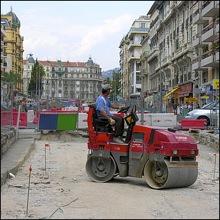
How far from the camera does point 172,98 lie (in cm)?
5819

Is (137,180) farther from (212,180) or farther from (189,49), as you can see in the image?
(189,49)

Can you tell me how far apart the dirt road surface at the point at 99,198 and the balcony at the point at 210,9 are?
35.2 meters

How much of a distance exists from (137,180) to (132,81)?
121 metres

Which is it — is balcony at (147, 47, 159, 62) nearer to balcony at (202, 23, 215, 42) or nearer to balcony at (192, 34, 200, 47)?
balcony at (192, 34, 200, 47)

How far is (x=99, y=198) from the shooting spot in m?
9.97

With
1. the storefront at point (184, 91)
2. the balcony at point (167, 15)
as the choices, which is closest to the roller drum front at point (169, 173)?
the storefront at point (184, 91)

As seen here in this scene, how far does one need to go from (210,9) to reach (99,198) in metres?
42.1

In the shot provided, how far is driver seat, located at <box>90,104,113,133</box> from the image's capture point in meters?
11.9

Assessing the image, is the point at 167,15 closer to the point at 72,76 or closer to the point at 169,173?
the point at 169,173

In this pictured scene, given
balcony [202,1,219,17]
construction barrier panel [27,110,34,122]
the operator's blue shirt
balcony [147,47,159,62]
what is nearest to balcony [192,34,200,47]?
balcony [202,1,219,17]

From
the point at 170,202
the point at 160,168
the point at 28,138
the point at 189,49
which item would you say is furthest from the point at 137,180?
the point at 189,49

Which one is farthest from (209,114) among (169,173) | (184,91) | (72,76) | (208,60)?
(72,76)

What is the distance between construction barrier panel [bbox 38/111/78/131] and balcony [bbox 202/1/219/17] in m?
23.4

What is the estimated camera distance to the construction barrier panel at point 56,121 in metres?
27.5
